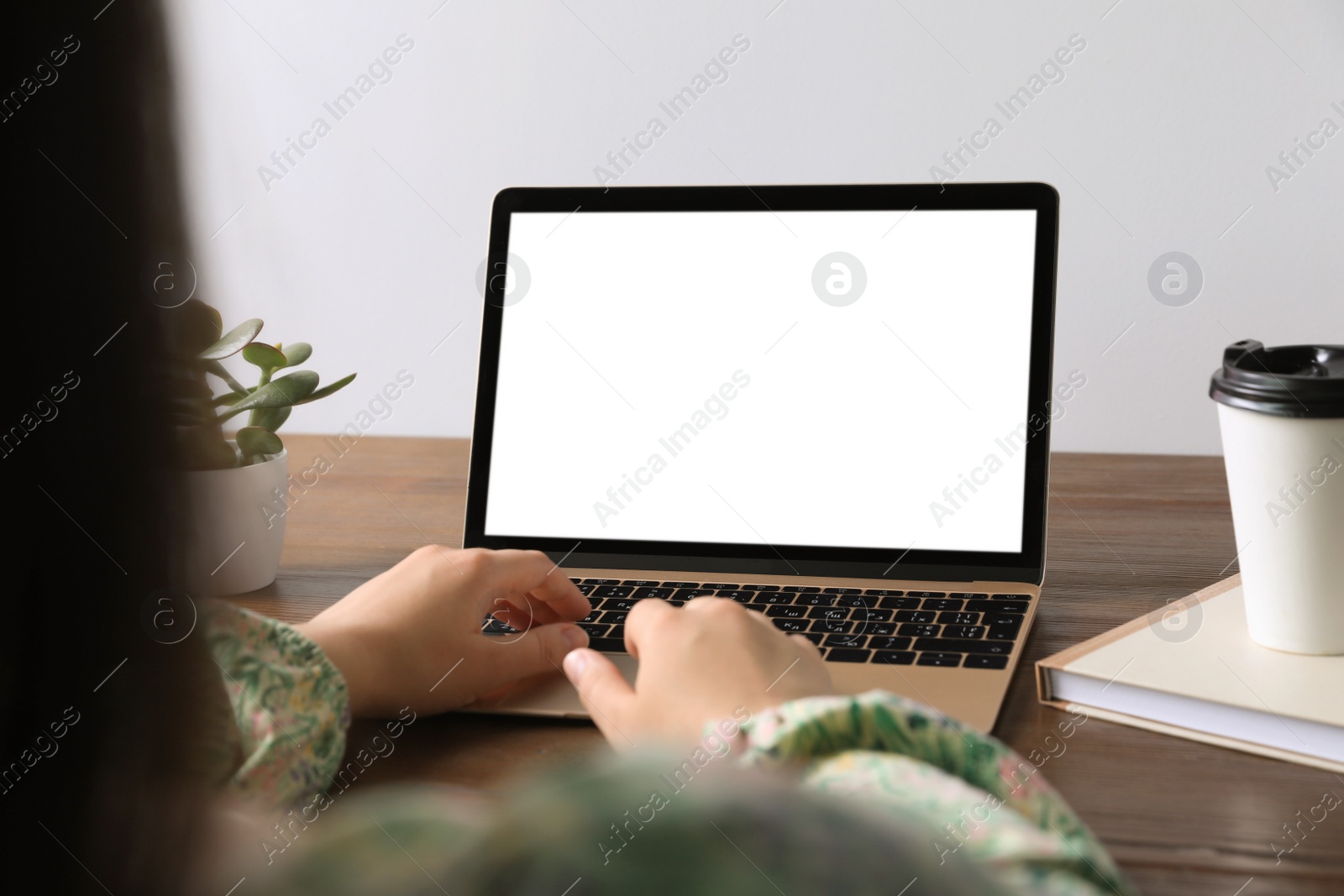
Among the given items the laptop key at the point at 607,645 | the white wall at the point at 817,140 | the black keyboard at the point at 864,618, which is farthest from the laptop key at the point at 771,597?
the white wall at the point at 817,140

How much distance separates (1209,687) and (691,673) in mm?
277

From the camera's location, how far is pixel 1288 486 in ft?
1.98

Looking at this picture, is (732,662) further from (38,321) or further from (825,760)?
(38,321)

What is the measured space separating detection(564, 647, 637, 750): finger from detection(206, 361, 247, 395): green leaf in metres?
0.43

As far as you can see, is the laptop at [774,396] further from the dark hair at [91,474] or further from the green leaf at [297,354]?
the dark hair at [91,474]

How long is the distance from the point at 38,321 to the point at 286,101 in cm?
205

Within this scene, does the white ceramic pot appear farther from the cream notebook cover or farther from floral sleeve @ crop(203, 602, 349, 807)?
the cream notebook cover

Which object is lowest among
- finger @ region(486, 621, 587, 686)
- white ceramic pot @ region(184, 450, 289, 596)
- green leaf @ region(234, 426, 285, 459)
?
finger @ region(486, 621, 587, 686)

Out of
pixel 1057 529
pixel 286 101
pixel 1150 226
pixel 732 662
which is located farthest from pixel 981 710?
pixel 286 101

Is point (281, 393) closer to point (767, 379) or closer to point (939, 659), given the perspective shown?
point (767, 379)

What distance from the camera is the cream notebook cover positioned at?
556 millimetres

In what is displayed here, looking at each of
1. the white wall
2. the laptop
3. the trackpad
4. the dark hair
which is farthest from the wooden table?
the white wall

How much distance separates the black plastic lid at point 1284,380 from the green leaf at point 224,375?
2.38ft

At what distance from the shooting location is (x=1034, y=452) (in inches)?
32.3
